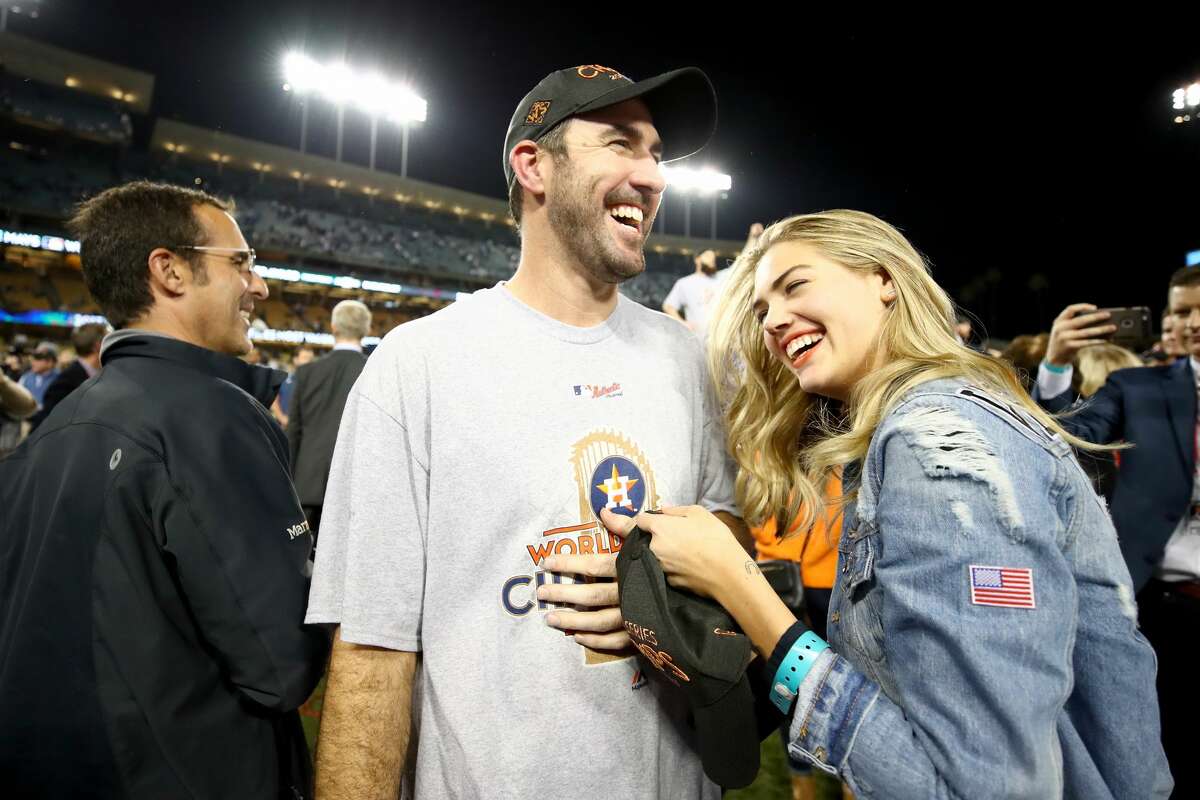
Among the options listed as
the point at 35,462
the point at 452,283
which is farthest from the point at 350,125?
the point at 35,462

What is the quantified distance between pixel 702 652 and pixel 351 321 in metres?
4.64

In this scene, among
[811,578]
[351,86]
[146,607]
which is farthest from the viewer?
[351,86]

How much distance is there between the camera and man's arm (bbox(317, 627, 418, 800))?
123cm

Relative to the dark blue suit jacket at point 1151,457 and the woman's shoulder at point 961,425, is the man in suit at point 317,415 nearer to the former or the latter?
the woman's shoulder at point 961,425

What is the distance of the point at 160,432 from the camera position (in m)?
1.52

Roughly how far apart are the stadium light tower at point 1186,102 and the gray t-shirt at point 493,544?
1791 cm

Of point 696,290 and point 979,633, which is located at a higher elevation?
point 696,290

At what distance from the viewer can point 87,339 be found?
17.3ft

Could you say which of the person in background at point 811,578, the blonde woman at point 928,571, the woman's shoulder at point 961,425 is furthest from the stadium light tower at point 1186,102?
the woman's shoulder at point 961,425

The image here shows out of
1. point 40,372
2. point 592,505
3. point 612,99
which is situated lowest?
point 592,505

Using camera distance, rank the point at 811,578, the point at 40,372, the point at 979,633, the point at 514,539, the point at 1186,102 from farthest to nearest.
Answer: the point at 1186,102
the point at 40,372
the point at 811,578
the point at 514,539
the point at 979,633

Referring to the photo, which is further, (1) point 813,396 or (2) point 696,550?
(1) point 813,396

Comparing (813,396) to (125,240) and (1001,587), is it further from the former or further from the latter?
(125,240)

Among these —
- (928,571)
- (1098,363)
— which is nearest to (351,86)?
(1098,363)
